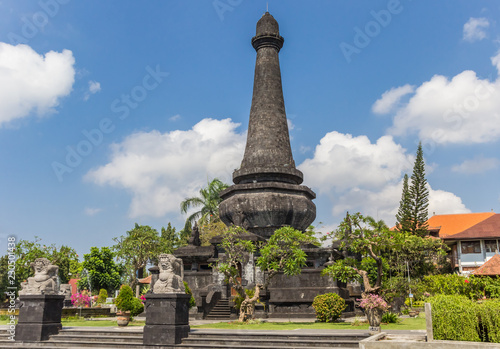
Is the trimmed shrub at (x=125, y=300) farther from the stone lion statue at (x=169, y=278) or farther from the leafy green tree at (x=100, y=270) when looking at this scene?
the leafy green tree at (x=100, y=270)

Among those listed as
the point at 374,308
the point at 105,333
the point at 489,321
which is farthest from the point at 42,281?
the point at 489,321

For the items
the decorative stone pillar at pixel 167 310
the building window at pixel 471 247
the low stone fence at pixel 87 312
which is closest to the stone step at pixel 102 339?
the decorative stone pillar at pixel 167 310

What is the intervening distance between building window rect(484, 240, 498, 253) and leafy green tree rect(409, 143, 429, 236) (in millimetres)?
5257

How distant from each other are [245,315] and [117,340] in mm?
5873

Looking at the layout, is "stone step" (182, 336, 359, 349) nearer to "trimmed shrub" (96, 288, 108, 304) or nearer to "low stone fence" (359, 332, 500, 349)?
"low stone fence" (359, 332, 500, 349)

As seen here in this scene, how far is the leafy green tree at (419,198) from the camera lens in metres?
44.0

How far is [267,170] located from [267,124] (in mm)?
3011

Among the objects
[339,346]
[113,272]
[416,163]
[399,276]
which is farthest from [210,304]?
[416,163]

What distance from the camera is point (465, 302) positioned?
10031 millimetres

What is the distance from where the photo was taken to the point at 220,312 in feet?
66.9

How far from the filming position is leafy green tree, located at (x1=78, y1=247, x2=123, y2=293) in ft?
149

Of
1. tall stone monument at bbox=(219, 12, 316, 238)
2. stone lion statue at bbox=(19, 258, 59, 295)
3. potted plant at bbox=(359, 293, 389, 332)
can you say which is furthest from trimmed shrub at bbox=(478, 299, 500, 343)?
tall stone monument at bbox=(219, 12, 316, 238)

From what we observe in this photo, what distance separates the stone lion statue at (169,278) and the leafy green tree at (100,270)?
114ft

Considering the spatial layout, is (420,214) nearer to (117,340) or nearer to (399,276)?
(399,276)
